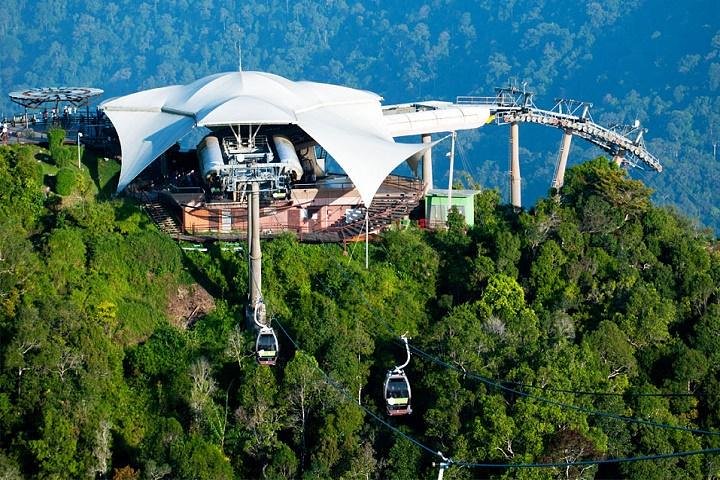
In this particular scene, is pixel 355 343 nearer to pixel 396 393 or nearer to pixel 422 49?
pixel 396 393

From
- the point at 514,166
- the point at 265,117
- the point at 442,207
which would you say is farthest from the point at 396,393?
the point at 514,166

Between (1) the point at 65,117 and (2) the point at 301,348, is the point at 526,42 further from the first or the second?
(2) the point at 301,348

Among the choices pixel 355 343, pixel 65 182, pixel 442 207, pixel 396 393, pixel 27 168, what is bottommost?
pixel 396 393

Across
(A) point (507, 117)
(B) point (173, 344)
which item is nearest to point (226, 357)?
(B) point (173, 344)

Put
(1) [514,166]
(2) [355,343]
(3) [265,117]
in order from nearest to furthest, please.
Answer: (2) [355,343] → (3) [265,117] → (1) [514,166]

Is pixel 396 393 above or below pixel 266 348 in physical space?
below

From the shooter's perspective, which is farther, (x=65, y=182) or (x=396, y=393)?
(x=65, y=182)

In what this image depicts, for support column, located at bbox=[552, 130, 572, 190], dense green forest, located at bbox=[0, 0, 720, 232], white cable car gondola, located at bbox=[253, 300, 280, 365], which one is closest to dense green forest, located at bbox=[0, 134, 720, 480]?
white cable car gondola, located at bbox=[253, 300, 280, 365]
